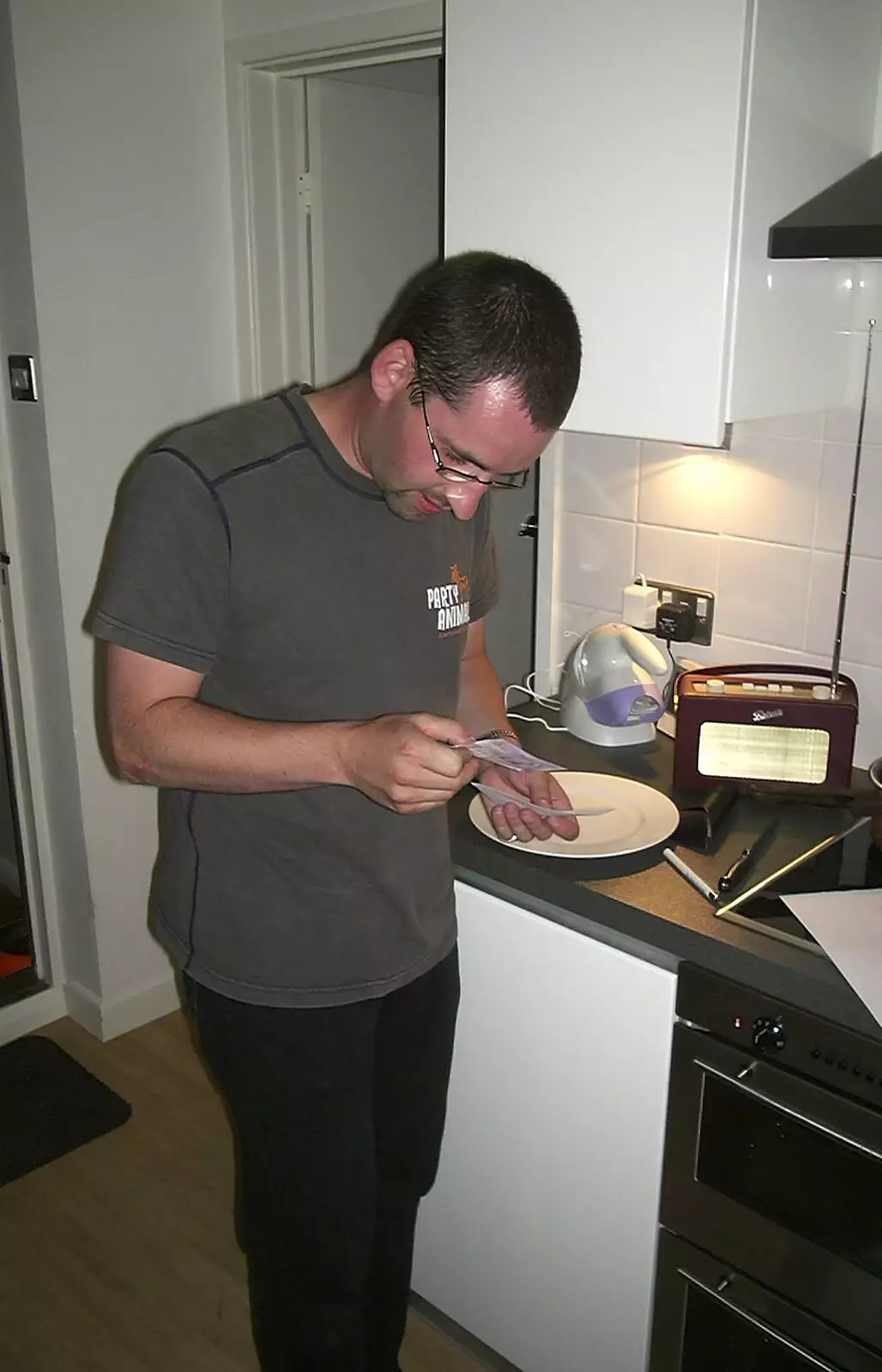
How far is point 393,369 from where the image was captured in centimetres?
114

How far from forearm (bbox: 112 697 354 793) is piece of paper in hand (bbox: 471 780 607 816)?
0.35 metres

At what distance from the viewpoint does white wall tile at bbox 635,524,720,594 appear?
71.7 inches

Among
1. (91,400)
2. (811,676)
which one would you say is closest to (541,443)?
(811,676)

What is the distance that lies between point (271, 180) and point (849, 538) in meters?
1.41

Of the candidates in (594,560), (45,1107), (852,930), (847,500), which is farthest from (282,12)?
(45,1107)

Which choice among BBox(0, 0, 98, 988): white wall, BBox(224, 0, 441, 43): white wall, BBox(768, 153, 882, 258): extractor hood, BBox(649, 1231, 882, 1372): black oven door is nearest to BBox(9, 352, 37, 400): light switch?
BBox(0, 0, 98, 988): white wall

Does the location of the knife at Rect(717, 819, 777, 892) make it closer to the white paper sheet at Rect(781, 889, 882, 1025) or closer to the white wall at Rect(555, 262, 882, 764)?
the white paper sheet at Rect(781, 889, 882, 1025)

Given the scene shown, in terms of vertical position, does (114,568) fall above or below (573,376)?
below

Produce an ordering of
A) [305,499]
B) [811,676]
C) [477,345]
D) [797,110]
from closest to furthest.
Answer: [477,345], [305,499], [797,110], [811,676]

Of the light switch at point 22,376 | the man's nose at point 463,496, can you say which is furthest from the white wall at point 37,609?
the man's nose at point 463,496

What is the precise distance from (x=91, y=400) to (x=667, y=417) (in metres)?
1.24

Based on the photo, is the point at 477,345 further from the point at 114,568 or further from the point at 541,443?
the point at 114,568

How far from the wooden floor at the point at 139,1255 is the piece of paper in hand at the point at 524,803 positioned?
915 millimetres

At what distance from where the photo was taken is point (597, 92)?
140cm
